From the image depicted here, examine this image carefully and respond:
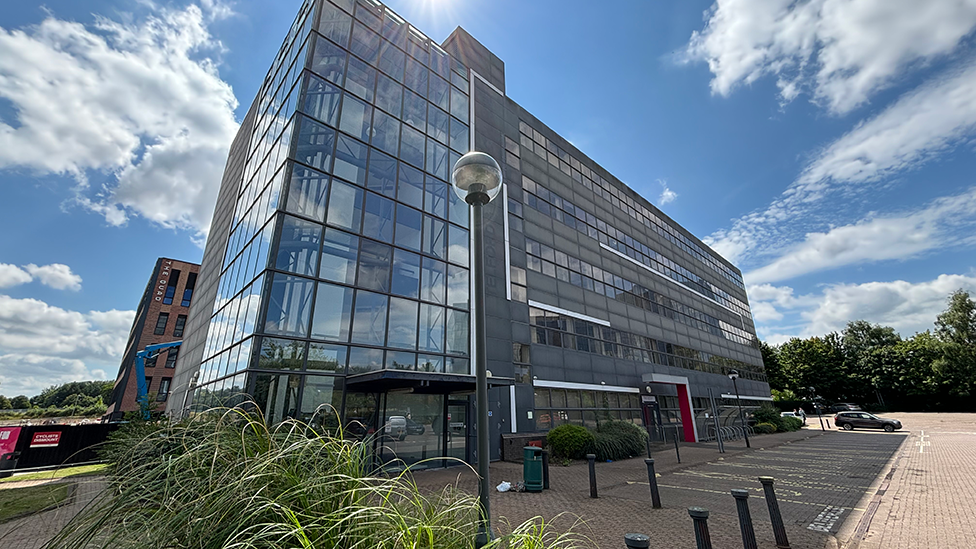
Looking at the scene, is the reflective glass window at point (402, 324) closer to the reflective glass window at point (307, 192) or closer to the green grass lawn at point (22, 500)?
the reflective glass window at point (307, 192)

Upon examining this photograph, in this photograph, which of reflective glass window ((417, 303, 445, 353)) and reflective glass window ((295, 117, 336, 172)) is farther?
reflective glass window ((417, 303, 445, 353))

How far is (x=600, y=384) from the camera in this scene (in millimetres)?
21547

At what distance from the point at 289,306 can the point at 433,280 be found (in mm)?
5532

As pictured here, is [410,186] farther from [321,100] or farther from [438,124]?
[321,100]

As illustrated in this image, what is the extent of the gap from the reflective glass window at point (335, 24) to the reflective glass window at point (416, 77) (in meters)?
2.92

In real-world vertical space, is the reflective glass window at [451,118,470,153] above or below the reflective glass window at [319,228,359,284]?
above

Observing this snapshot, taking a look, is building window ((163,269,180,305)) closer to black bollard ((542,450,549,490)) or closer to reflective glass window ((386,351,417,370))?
reflective glass window ((386,351,417,370))

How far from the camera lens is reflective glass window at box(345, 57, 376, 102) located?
1622 cm

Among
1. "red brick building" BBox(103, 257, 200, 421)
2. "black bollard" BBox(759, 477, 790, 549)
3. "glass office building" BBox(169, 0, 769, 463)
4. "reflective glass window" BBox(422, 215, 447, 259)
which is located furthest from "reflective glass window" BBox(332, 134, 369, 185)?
"red brick building" BBox(103, 257, 200, 421)

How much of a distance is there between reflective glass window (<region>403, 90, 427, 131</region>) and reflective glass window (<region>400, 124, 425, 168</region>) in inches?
17.6

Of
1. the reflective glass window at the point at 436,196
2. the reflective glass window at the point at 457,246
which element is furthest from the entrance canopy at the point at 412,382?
the reflective glass window at the point at 436,196

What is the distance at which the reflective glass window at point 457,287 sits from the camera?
16.7 metres

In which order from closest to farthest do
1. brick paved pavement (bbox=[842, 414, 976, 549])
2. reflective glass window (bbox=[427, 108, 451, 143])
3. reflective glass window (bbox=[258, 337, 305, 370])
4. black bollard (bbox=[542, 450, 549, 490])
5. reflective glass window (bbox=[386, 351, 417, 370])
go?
brick paved pavement (bbox=[842, 414, 976, 549]), black bollard (bbox=[542, 450, 549, 490]), reflective glass window (bbox=[258, 337, 305, 370]), reflective glass window (bbox=[386, 351, 417, 370]), reflective glass window (bbox=[427, 108, 451, 143])

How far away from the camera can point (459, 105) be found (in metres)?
20.8
